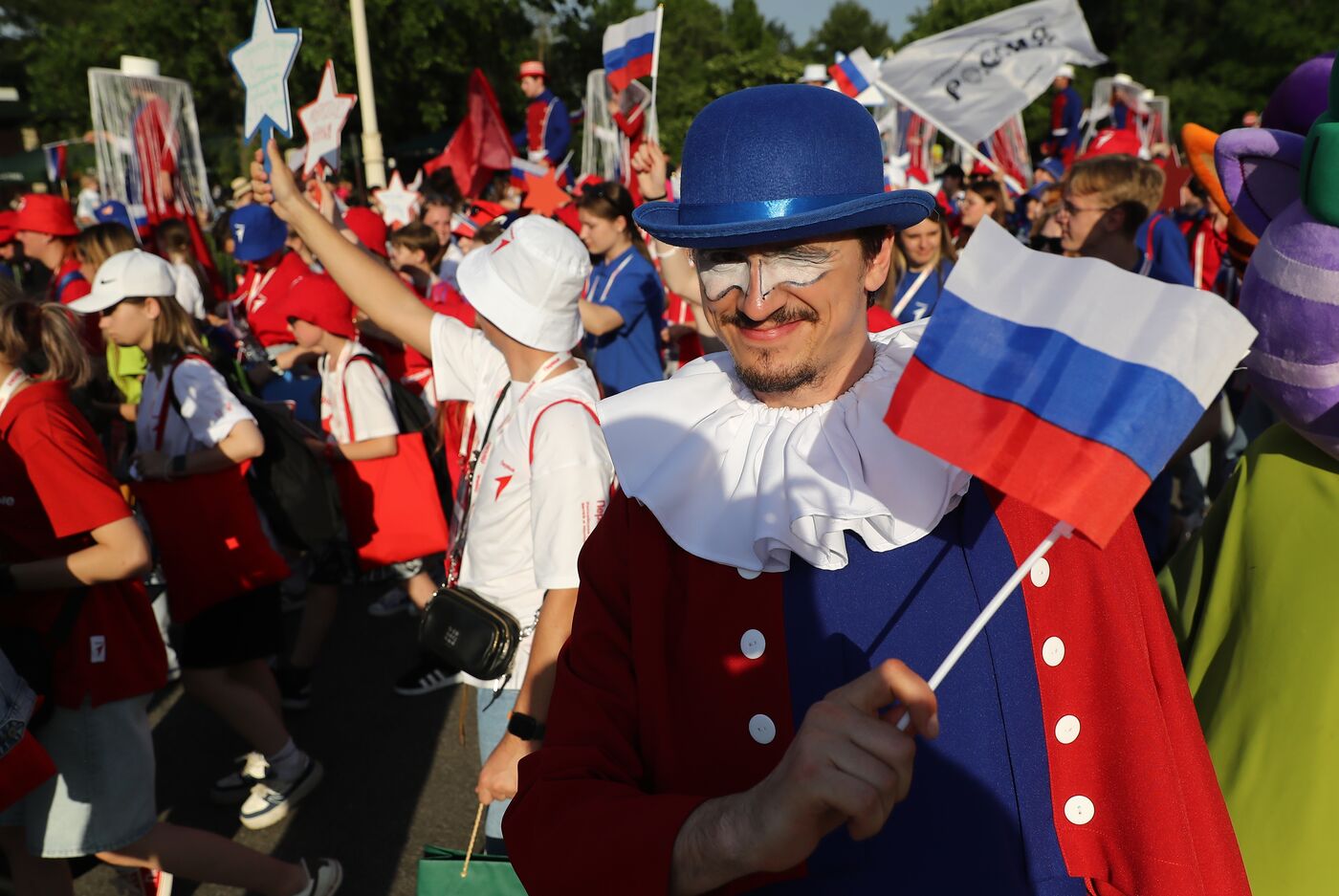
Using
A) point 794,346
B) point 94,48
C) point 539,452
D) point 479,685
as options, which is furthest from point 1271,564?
point 94,48

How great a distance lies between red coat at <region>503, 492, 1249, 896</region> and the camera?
4.47 feet

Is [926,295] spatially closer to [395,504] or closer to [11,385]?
[395,504]

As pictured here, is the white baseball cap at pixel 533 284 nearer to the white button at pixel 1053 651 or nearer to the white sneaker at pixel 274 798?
the white button at pixel 1053 651

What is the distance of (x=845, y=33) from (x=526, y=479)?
8150cm

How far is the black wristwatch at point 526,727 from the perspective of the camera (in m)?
2.24

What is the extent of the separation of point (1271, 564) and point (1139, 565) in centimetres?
63

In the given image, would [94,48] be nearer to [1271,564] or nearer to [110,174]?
[110,174]

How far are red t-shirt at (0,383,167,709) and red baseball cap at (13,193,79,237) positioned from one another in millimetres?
4739

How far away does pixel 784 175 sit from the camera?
4.86 feet

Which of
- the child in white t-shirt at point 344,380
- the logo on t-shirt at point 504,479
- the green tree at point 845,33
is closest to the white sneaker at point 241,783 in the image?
the child in white t-shirt at point 344,380

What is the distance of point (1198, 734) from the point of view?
1470 millimetres

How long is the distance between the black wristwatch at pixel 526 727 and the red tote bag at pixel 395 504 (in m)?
2.38

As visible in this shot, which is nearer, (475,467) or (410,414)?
(475,467)

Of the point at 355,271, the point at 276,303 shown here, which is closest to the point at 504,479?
the point at 355,271
